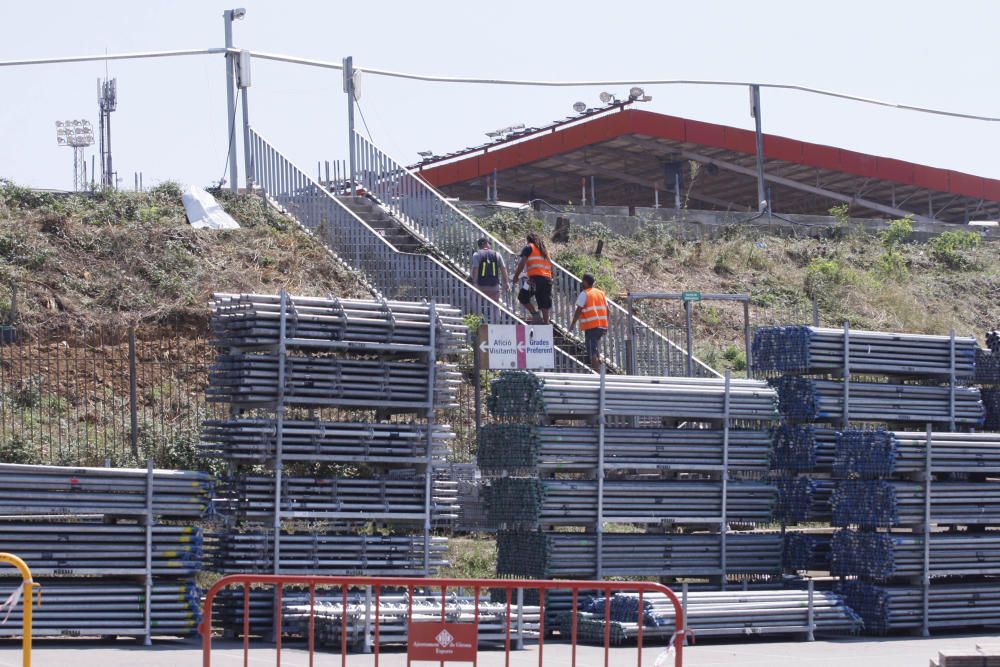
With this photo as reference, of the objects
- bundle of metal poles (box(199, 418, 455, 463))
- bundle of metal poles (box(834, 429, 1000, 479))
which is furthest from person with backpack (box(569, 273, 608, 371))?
bundle of metal poles (box(199, 418, 455, 463))

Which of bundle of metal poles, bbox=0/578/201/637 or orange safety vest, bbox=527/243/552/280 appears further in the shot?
orange safety vest, bbox=527/243/552/280

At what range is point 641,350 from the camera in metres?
22.7

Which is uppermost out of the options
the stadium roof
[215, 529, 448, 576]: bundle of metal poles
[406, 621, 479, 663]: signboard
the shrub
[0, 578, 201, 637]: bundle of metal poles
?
the stadium roof

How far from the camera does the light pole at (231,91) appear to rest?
30016 mm

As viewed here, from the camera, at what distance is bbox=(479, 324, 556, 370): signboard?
19.0m

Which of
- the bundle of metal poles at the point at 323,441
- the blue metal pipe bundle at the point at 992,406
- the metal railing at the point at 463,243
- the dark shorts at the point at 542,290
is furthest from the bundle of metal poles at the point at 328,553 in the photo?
the dark shorts at the point at 542,290

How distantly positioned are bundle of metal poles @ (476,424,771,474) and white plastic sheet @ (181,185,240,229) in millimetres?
13402

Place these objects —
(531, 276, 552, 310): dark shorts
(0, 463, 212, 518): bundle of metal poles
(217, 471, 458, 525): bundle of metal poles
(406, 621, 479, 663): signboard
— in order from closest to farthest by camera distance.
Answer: (406, 621, 479, 663): signboard, (0, 463, 212, 518): bundle of metal poles, (217, 471, 458, 525): bundle of metal poles, (531, 276, 552, 310): dark shorts

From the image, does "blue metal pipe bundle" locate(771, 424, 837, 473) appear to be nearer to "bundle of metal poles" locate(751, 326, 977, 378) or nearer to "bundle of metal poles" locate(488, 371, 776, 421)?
"bundle of metal poles" locate(488, 371, 776, 421)

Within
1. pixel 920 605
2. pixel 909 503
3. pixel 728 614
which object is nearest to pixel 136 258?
pixel 728 614

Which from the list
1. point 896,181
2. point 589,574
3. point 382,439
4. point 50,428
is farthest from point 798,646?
point 896,181

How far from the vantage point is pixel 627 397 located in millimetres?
16938

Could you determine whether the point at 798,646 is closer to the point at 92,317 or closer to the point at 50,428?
the point at 50,428

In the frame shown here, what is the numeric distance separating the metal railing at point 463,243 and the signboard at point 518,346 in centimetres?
322
